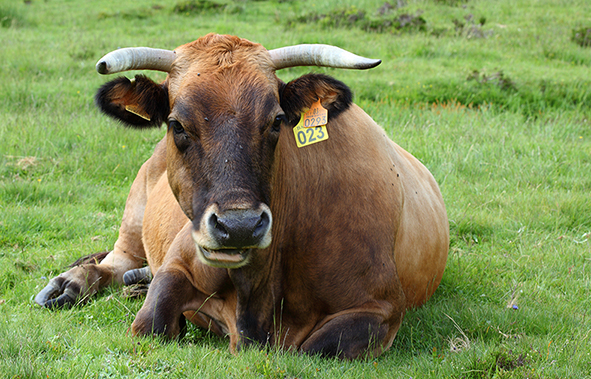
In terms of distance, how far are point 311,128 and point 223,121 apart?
0.85 metres

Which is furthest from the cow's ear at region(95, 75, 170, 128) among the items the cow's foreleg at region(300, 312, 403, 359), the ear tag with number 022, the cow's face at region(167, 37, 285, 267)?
the cow's foreleg at region(300, 312, 403, 359)

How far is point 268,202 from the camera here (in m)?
3.65

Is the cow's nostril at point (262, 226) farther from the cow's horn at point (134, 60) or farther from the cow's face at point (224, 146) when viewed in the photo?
the cow's horn at point (134, 60)

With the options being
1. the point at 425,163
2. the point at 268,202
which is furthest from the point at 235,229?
the point at 425,163

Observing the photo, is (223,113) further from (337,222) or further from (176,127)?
(337,222)

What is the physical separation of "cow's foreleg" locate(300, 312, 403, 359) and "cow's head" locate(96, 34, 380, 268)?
821mm

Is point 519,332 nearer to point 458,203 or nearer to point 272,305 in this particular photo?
point 272,305

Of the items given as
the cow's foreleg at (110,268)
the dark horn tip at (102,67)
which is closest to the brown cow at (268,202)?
the dark horn tip at (102,67)

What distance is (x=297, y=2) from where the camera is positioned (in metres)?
23.6

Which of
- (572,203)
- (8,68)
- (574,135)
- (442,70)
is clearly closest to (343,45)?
(442,70)

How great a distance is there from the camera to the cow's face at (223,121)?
130 inches

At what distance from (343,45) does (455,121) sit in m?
6.07

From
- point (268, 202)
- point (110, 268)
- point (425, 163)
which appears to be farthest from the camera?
point (425, 163)

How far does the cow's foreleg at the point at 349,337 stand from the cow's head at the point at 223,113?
0.82 m
